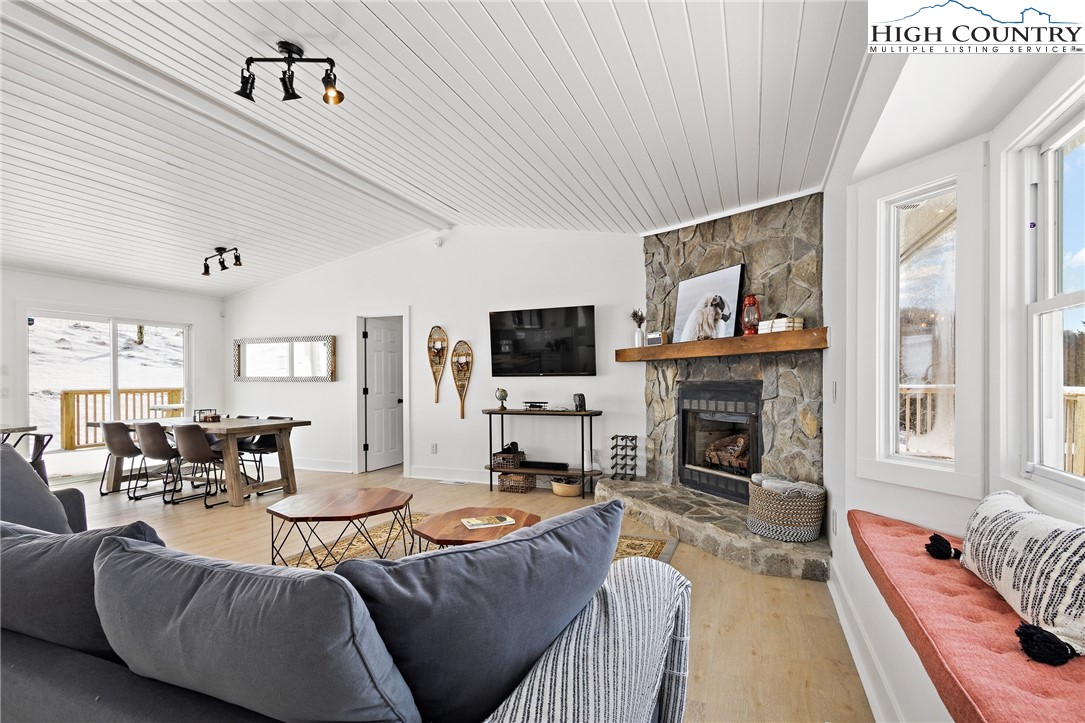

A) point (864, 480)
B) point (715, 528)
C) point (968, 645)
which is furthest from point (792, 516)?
point (968, 645)

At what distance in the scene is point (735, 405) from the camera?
3.89 meters

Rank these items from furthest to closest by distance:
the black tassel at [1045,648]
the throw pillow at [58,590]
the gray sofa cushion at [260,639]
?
the black tassel at [1045,648], the throw pillow at [58,590], the gray sofa cushion at [260,639]

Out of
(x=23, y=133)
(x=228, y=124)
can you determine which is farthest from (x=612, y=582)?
(x=23, y=133)

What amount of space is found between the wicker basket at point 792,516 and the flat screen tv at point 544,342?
226cm

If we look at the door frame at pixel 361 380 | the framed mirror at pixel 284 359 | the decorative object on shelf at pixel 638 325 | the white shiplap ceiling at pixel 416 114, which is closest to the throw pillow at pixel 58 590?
the white shiplap ceiling at pixel 416 114

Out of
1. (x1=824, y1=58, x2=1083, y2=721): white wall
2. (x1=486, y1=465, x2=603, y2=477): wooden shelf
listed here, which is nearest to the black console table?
(x1=486, y1=465, x2=603, y2=477): wooden shelf

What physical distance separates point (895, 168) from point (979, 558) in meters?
1.62

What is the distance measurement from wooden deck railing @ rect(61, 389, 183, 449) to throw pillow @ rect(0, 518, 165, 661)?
6.24 meters

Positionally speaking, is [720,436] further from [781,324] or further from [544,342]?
[544,342]

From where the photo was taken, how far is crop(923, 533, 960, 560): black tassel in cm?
169

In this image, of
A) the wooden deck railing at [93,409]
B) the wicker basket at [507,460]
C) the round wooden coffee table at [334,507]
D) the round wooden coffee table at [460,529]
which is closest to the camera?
the round wooden coffee table at [460,529]

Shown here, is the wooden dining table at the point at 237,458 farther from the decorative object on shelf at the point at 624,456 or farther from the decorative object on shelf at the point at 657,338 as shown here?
the decorative object on shelf at the point at 657,338

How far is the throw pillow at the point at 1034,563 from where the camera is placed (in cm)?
114

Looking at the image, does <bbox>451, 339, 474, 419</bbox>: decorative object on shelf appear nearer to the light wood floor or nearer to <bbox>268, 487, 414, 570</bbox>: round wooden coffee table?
the light wood floor
